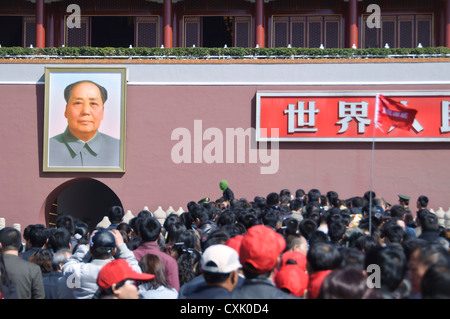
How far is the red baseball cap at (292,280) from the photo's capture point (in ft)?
13.0

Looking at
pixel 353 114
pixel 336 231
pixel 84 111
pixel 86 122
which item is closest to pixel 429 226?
pixel 336 231

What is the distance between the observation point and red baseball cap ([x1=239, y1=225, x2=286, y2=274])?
Result: 3426 millimetres

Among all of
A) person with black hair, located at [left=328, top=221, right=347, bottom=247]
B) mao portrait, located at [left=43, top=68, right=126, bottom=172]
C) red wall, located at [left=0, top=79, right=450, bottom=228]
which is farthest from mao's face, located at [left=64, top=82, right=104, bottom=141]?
person with black hair, located at [left=328, top=221, right=347, bottom=247]

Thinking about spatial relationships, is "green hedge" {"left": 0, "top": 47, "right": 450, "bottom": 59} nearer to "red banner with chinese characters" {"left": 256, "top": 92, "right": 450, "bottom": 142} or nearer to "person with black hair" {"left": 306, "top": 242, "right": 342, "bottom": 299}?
"red banner with chinese characters" {"left": 256, "top": 92, "right": 450, "bottom": 142}

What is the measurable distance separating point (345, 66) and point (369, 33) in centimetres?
372

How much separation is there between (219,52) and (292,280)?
10666 mm

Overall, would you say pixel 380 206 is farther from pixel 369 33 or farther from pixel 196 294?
pixel 369 33

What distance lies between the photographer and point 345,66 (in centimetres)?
1344

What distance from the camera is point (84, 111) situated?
1367 cm

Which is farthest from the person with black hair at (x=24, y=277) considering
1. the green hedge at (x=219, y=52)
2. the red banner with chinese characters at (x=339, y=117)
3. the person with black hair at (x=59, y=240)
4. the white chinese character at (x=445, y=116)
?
the white chinese character at (x=445, y=116)

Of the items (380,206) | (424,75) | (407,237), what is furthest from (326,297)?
(424,75)

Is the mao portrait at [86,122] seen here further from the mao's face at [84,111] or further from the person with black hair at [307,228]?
the person with black hair at [307,228]

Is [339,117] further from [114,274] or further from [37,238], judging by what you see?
[114,274]

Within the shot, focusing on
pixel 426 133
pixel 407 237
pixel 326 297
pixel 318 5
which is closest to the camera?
pixel 326 297
